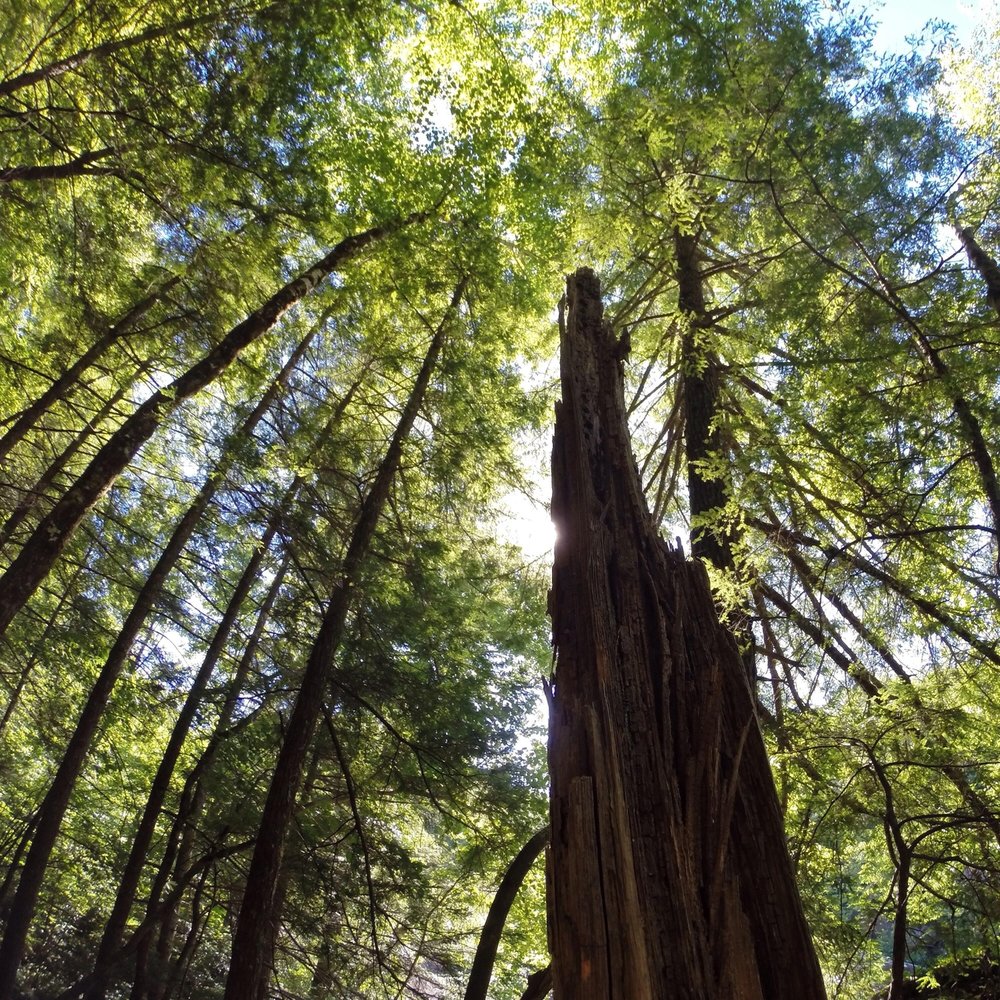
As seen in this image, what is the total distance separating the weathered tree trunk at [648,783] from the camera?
183 cm

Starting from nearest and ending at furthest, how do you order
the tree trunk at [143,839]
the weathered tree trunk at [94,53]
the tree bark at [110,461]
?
the weathered tree trunk at [94,53], the tree bark at [110,461], the tree trunk at [143,839]

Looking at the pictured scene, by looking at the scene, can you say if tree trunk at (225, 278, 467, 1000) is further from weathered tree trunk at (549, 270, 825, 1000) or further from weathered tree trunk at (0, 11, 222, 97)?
weathered tree trunk at (549, 270, 825, 1000)

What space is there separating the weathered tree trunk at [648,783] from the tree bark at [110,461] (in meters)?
3.81

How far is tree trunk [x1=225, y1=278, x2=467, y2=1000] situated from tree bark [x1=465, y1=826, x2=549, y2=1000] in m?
2.87

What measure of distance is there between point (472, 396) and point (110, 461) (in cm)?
384

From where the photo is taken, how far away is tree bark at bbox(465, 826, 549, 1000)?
10.8ft

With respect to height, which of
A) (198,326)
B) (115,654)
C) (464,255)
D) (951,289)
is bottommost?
(115,654)

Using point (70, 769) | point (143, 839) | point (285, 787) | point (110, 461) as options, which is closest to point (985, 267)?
point (110, 461)

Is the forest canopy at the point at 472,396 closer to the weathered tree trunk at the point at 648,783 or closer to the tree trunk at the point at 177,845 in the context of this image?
the tree trunk at the point at 177,845

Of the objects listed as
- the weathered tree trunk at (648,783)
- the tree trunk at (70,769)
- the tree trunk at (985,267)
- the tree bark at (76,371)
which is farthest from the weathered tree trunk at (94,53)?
the tree trunk at (985,267)

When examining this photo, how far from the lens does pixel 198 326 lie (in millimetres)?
6746

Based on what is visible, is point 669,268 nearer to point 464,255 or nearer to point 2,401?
point 464,255

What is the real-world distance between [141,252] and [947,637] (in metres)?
8.52

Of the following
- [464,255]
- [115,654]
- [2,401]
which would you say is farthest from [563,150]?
[2,401]
